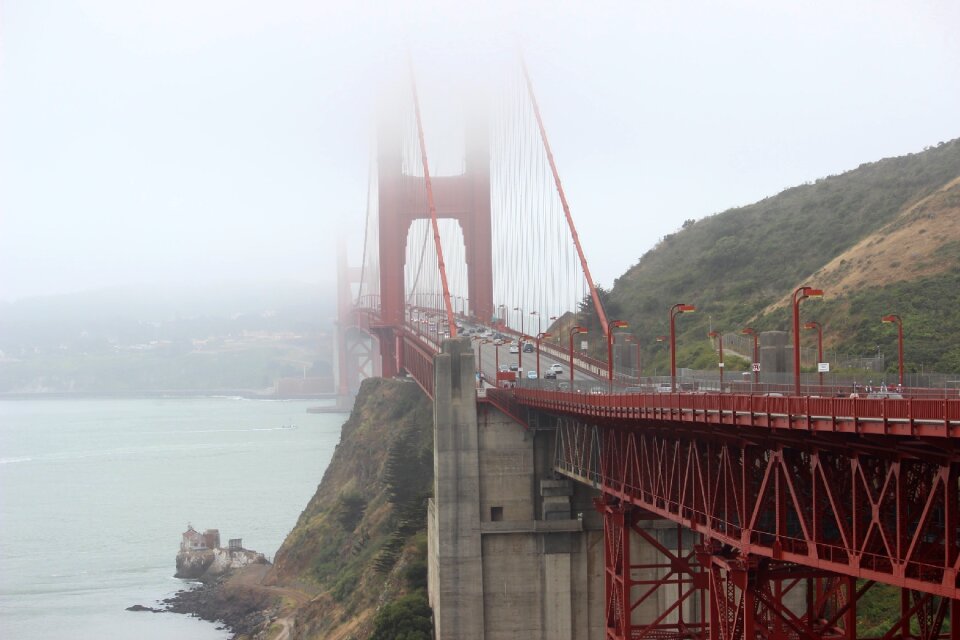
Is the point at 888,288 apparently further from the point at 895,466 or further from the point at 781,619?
the point at 895,466

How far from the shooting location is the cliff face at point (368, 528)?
51812 millimetres

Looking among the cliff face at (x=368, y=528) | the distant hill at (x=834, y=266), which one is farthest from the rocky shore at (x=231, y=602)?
the distant hill at (x=834, y=266)

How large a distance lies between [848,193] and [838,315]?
31.3m

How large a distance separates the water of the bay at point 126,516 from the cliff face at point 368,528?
5.87 m

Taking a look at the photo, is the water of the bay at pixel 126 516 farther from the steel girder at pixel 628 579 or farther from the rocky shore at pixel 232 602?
the steel girder at pixel 628 579

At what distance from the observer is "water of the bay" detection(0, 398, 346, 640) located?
7225cm

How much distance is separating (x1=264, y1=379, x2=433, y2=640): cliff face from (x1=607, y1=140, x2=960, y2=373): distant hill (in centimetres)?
1242

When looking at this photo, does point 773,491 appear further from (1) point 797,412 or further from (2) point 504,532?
(2) point 504,532

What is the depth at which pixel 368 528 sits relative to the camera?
6675 centimetres

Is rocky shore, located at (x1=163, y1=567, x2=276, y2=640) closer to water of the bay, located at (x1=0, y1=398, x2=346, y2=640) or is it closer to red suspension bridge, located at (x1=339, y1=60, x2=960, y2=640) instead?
water of the bay, located at (x1=0, y1=398, x2=346, y2=640)

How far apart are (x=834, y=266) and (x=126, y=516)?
197 ft

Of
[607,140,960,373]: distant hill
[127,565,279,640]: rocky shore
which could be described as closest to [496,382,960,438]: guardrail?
[607,140,960,373]: distant hill

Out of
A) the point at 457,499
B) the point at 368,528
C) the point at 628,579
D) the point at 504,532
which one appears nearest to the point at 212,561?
the point at 368,528

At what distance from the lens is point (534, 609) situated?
1607 inches
